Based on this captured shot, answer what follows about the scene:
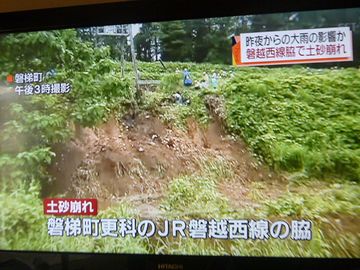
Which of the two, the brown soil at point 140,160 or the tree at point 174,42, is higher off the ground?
the tree at point 174,42

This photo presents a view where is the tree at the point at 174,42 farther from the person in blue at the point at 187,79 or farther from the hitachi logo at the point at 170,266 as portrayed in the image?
the hitachi logo at the point at 170,266

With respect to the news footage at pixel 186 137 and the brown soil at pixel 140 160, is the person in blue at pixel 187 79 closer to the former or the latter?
the news footage at pixel 186 137

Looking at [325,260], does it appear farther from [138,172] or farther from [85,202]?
[85,202]

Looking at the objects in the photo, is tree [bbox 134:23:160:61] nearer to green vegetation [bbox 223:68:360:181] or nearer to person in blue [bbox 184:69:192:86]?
person in blue [bbox 184:69:192:86]

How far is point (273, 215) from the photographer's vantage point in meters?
1.35

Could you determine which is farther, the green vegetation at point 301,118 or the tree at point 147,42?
the tree at point 147,42
